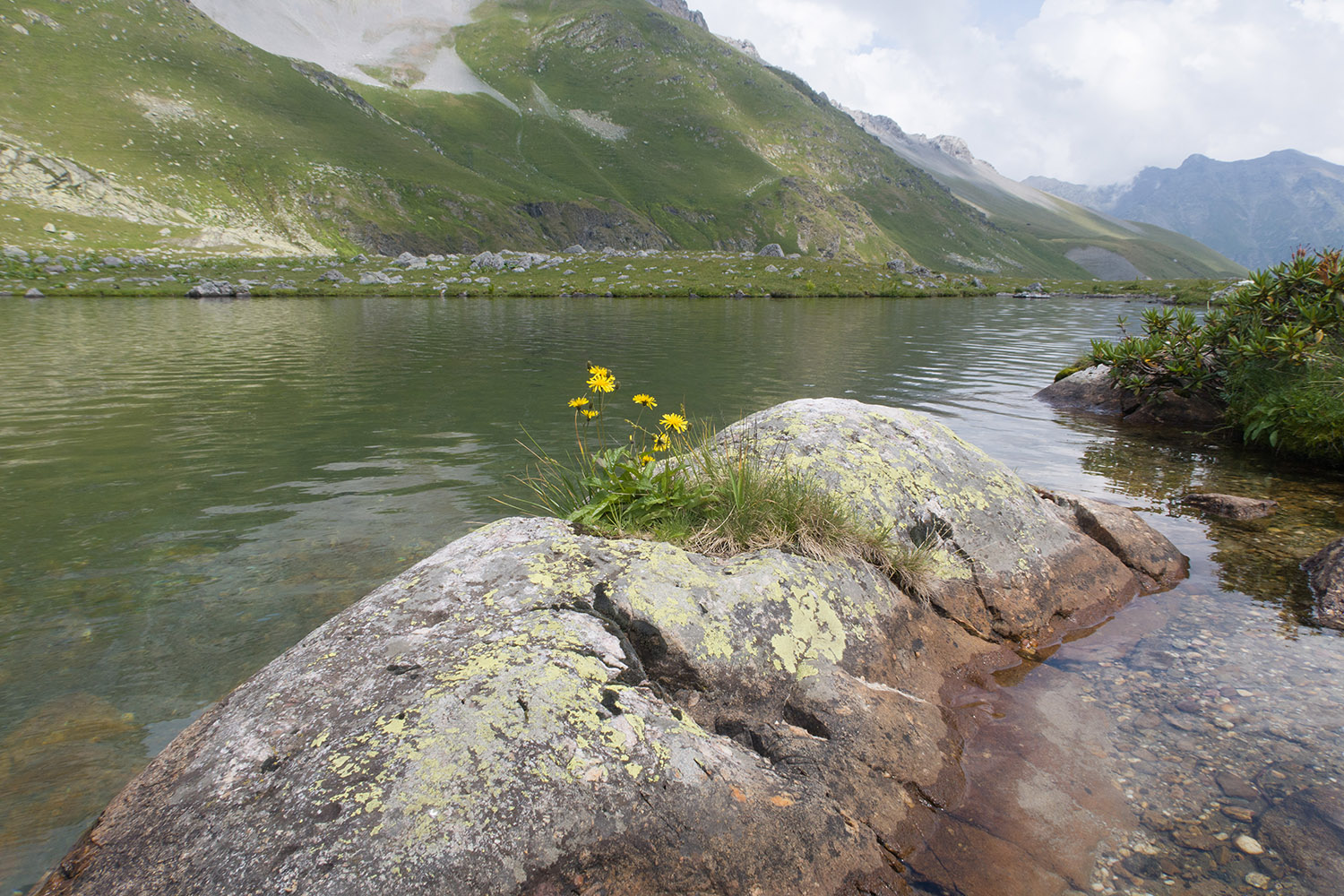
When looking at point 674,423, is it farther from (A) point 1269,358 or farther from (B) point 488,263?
(B) point 488,263

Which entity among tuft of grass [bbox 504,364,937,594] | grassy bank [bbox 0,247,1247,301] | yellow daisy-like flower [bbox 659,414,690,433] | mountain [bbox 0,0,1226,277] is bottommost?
tuft of grass [bbox 504,364,937,594]

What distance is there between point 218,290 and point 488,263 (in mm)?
32864

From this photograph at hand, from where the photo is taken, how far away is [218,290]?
170 ft

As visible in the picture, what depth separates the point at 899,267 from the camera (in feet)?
331

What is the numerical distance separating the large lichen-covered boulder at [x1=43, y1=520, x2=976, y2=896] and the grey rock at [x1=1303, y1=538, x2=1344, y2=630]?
179 inches

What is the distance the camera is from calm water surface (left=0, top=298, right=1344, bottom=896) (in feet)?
14.0

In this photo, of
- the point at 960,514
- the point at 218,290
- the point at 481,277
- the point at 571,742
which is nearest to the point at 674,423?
the point at 960,514

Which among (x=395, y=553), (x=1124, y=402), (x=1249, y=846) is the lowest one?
(x=395, y=553)

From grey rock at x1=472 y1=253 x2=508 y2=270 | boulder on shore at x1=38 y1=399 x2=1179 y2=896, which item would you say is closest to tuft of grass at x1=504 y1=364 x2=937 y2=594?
boulder on shore at x1=38 y1=399 x2=1179 y2=896

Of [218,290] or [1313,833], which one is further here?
[218,290]

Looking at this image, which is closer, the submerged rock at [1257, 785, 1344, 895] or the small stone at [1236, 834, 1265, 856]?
the submerged rock at [1257, 785, 1344, 895]

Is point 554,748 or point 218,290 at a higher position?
point 218,290

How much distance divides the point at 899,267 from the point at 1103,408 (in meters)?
91.1

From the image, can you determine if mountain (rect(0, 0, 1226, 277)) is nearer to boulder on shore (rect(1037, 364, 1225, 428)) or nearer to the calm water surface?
the calm water surface
